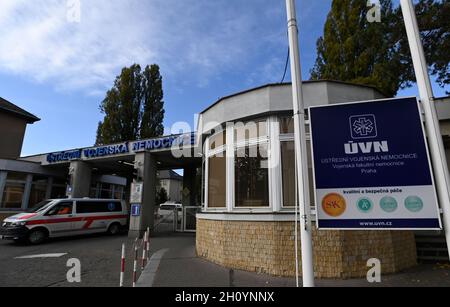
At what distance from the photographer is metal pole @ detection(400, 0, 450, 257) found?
2943 millimetres

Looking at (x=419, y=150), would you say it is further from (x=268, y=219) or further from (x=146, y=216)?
(x=146, y=216)

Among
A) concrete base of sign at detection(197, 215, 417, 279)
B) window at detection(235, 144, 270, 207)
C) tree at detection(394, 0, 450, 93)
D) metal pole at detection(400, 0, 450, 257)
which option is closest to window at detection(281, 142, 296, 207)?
window at detection(235, 144, 270, 207)

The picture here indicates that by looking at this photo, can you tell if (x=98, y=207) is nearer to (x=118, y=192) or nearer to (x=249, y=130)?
(x=249, y=130)

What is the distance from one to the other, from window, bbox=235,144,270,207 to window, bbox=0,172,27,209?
18.6m

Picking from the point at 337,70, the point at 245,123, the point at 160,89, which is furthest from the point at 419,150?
the point at 160,89

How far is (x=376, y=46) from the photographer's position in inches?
651

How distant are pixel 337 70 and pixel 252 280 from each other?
16.5 metres

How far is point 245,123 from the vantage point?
8.02m

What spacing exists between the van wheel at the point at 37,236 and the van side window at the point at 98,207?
1.79 metres

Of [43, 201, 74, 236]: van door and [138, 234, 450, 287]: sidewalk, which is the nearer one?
[138, 234, 450, 287]: sidewalk

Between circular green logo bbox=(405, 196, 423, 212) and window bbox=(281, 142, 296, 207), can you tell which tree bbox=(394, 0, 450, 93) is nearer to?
window bbox=(281, 142, 296, 207)

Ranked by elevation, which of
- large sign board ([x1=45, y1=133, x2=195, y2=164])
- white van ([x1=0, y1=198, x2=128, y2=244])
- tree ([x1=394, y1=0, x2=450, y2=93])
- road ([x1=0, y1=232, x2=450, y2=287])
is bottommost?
road ([x1=0, y1=232, x2=450, y2=287])

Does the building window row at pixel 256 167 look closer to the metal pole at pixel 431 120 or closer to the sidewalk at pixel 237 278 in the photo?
the sidewalk at pixel 237 278

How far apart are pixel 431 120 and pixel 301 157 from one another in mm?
1481
